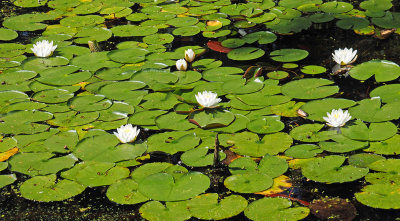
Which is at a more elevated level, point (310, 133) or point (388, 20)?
point (388, 20)

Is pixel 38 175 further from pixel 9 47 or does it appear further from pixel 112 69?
pixel 9 47

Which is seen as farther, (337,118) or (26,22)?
(26,22)

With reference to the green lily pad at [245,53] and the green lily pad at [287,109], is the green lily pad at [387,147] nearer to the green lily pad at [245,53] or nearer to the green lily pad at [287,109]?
the green lily pad at [287,109]

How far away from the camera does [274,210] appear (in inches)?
113

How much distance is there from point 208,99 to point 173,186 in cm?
93

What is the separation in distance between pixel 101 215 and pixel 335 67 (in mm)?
2445

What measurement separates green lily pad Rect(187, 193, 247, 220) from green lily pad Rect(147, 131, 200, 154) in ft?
1.71

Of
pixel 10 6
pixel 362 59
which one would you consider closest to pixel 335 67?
pixel 362 59

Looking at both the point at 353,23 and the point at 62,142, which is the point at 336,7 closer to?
the point at 353,23

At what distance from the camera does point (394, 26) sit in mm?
5215

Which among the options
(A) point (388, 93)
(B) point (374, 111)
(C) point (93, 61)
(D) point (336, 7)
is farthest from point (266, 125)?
(D) point (336, 7)

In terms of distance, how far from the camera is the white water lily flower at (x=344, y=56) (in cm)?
444

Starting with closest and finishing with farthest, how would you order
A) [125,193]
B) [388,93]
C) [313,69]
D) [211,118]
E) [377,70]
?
1. [125,193]
2. [211,118]
3. [388,93]
4. [377,70]
5. [313,69]

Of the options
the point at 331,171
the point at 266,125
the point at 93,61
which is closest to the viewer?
the point at 331,171
